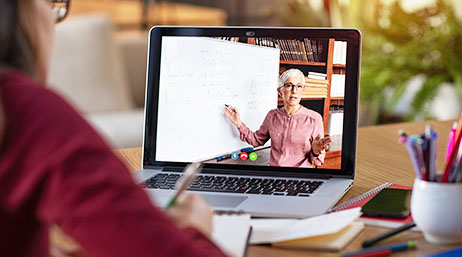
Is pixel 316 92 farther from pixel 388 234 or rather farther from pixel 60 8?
pixel 60 8

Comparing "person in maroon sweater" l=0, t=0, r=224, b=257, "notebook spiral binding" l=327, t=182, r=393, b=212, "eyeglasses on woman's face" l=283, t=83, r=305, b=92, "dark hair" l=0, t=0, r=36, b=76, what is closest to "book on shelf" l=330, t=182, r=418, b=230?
"notebook spiral binding" l=327, t=182, r=393, b=212

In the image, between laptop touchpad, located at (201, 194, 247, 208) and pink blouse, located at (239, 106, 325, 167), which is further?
pink blouse, located at (239, 106, 325, 167)

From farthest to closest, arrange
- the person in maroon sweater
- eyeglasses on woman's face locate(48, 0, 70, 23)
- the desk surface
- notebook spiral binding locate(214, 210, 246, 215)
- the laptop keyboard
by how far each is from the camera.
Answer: eyeglasses on woman's face locate(48, 0, 70, 23) < the laptop keyboard < notebook spiral binding locate(214, 210, 246, 215) < the desk surface < the person in maroon sweater

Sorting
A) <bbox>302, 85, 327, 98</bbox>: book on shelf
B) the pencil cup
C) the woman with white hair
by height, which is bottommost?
the pencil cup

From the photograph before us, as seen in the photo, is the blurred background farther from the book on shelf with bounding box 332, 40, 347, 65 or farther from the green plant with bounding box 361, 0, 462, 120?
the book on shelf with bounding box 332, 40, 347, 65

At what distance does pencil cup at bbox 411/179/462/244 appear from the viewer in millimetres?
717

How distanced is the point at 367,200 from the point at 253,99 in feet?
0.88

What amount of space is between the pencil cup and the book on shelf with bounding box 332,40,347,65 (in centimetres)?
35

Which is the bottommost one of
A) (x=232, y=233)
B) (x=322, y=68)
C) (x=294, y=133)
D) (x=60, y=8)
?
(x=232, y=233)

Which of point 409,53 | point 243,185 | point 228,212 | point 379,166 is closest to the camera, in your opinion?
point 228,212

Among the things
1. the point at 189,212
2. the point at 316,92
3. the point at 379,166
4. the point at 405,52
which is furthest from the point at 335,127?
the point at 405,52

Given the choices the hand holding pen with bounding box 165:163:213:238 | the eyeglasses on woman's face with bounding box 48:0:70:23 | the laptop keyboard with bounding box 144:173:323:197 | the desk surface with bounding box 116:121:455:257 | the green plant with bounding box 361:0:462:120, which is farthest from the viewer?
the green plant with bounding box 361:0:462:120

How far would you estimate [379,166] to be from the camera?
114 cm

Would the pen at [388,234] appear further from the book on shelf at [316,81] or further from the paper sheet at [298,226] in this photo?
the book on shelf at [316,81]
